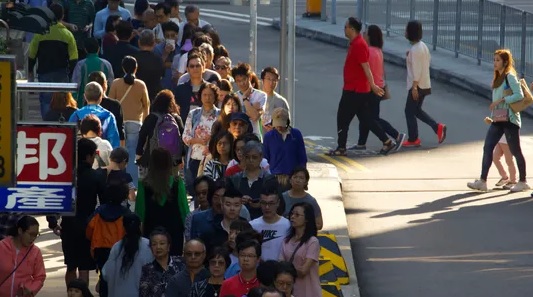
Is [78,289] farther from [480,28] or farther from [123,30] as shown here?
[480,28]

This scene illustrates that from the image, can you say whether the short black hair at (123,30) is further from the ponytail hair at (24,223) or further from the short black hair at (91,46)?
the ponytail hair at (24,223)

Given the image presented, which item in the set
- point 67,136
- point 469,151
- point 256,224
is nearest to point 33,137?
point 67,136

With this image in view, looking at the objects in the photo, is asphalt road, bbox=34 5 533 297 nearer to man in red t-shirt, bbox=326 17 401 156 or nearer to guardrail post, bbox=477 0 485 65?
man in red t-shirt, bbox=326 17 401 156

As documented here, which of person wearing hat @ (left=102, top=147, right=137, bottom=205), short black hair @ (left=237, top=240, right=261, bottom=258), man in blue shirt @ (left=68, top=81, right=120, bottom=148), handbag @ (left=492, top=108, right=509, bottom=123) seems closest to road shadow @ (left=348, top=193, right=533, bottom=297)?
handbag @ (left=492, top=108, right=509, bottom=123)

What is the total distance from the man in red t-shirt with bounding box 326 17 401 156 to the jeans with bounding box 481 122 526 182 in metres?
2.48

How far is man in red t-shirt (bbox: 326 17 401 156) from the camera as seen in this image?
21.1 m

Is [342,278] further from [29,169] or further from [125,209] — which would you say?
[29,169]

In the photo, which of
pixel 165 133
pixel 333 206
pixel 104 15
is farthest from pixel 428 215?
pixel 104 15

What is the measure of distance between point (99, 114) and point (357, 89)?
5854mm

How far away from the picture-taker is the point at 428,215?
18.2 metres

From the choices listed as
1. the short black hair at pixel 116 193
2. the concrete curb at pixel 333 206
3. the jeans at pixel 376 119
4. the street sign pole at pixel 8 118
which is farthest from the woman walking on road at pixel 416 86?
the street sign pole at pixel 8 118

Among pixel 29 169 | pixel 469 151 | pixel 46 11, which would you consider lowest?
pixel 469 151

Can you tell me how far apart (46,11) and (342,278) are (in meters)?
4.48

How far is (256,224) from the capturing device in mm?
13211
